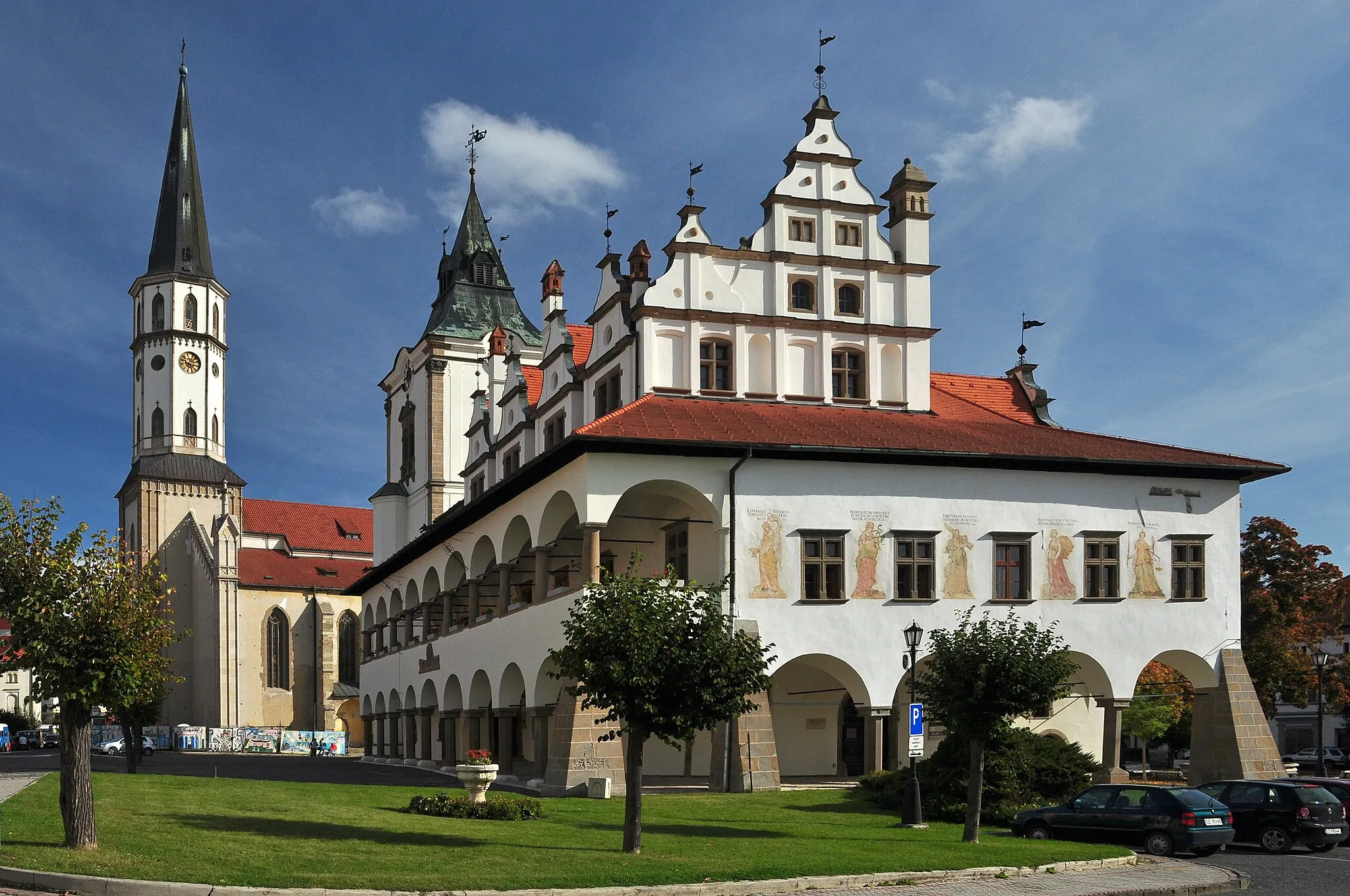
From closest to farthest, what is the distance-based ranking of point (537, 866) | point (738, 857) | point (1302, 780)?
point (537, 866) → point (738, 857) → point (1302, 780)

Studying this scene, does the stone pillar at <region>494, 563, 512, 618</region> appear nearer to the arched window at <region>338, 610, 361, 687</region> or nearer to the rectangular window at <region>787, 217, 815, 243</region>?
the rectangular window at <region>787, 217, 815, 243</region>

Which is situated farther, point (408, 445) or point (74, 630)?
point (408, 445)

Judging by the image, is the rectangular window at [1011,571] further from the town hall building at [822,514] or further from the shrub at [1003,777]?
the shrub at [1003,777]

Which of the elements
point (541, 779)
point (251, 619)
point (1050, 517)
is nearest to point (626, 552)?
point (541, 779)

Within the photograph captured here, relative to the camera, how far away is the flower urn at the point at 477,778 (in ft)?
84.8

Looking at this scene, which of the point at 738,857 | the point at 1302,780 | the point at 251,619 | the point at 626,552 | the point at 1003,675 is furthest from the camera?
the point at 251,619

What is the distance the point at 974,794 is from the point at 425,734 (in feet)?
103

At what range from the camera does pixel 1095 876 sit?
2042cm

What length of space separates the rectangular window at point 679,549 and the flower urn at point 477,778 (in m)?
10.7

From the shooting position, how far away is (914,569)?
35844 mm

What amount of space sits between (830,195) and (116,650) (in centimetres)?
2700

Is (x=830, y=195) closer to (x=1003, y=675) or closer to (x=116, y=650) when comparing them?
(x=1003, y=675)

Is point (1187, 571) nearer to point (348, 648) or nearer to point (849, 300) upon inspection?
point (849, 300)

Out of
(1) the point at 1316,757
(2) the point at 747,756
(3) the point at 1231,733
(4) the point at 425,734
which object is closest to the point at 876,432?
(2) the point at 747,756
